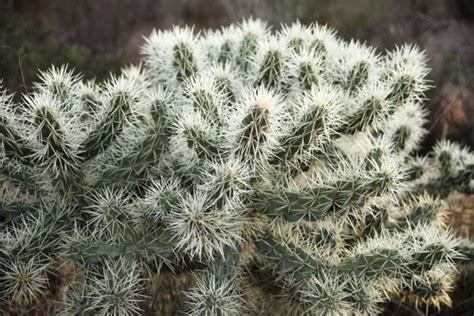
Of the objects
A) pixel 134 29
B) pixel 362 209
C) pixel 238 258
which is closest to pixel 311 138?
pixel 362 209

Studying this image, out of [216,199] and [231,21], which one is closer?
[216,199]

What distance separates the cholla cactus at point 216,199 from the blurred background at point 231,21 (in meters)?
1.28

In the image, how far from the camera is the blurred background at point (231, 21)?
17.0 ft

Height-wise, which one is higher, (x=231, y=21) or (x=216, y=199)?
(x=231, y=21)

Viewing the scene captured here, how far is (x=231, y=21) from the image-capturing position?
25.6 feet

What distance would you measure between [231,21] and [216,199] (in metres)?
5.41

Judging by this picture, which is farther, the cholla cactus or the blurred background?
the blurred background

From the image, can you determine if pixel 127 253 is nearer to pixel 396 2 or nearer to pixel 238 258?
pixel 238 258

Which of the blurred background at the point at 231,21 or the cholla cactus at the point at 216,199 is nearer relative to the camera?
the cholla cactus at the point at 216,199

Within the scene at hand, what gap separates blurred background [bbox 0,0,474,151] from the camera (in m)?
5.17

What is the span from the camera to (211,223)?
272cm

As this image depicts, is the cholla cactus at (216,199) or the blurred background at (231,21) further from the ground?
the blurred background at (231,21)

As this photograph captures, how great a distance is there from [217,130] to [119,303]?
2.91 feet

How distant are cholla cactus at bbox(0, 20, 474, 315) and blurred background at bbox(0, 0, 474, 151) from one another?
1281 millimetres
